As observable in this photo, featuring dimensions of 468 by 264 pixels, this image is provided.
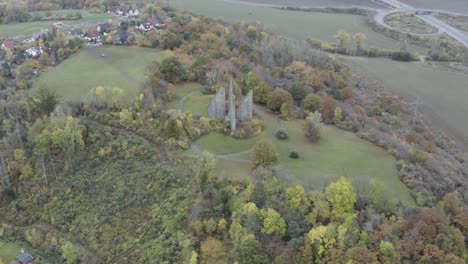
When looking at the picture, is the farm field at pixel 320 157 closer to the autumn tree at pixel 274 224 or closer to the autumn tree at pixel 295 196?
the autumn tree at pixel 295 196

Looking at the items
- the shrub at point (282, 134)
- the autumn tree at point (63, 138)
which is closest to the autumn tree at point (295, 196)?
the shrub at point (282, 134)

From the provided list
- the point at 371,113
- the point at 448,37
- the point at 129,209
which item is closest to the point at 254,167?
the point at 129,209

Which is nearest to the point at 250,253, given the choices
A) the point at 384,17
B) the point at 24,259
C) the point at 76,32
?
the point at 24,259

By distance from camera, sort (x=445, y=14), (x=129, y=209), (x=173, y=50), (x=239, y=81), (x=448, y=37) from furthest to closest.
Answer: (x=445, y=14)
(x=448, y=37)
(x=173, y=50)
(x=239, y=81)
(x=129, y=209)

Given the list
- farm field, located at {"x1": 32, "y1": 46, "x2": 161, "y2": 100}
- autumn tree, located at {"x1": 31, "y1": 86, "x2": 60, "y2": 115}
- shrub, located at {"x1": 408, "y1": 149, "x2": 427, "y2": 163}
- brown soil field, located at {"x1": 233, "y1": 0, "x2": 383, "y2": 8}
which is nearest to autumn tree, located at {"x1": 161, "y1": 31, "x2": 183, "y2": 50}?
farm field, located at {"x1": 32, "y1": 46, "x2": 161, "y2": 100}

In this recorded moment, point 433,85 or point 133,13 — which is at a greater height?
point 133,13

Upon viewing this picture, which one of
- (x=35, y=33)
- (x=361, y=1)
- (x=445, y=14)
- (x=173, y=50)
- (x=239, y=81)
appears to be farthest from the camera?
(x=361, y=1)

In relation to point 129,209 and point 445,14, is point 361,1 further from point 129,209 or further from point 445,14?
point 129,209

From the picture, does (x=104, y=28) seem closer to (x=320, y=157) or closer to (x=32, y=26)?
(x=32, y=26)
